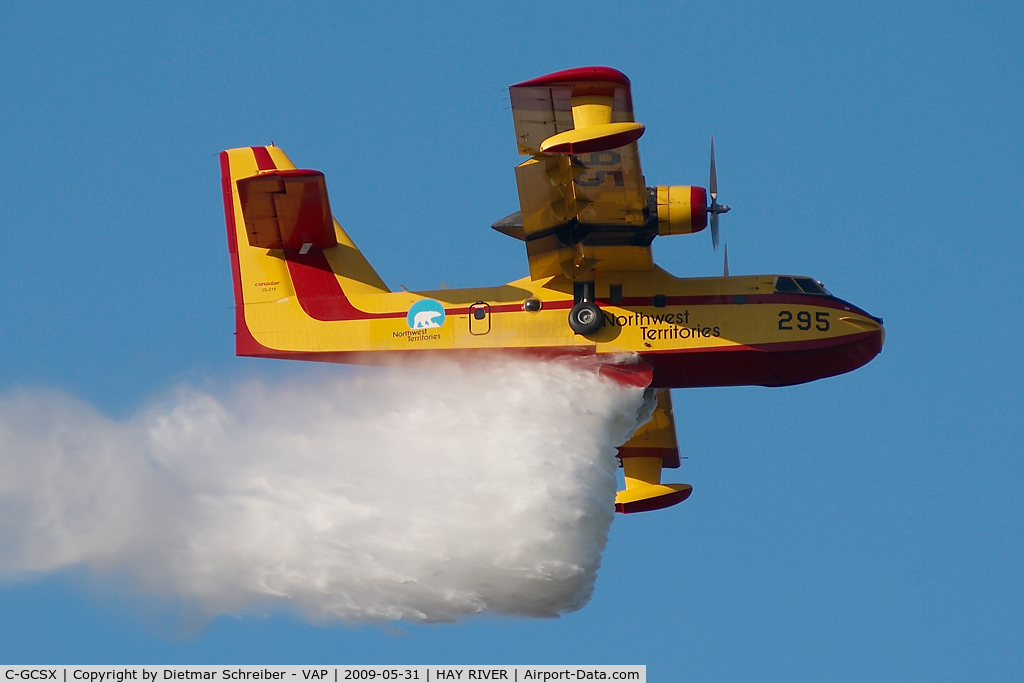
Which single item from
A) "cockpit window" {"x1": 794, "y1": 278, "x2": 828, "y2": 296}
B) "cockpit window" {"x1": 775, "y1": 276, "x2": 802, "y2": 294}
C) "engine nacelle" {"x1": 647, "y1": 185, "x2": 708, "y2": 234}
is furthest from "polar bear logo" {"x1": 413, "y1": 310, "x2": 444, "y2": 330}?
"cockpit window" {"x1": 794, "y1": 278, "x2": 828, "y2": 296}

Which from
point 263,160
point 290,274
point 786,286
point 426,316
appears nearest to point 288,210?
point 290,274

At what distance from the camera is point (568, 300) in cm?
2209

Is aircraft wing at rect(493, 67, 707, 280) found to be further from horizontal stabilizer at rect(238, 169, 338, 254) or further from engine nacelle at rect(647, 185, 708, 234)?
horizontal stabilizer at rect(238, 169, 338, 254)

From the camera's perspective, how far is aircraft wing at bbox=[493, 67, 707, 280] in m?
19.2

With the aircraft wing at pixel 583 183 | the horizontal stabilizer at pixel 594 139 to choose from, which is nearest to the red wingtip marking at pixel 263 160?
the aircraft wing at pixel 583 183

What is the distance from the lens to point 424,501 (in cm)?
2098

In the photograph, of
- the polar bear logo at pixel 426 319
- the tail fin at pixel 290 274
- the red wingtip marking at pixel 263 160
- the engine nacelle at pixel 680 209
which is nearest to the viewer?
the engine nacelle at pixel 680 209

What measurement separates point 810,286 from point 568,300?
11.4 feet

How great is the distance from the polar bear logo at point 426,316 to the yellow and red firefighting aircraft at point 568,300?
21 mm

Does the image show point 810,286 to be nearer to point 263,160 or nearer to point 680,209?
point 680,209

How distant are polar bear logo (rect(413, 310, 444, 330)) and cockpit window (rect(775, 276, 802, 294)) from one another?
487 cm

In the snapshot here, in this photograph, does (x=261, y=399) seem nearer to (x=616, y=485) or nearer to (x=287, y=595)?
(x=287, y=595)

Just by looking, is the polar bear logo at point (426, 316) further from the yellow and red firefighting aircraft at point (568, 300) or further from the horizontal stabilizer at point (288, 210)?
the horizontal stabilizer at point (288, 210)

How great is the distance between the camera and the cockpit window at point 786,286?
71.8ft
